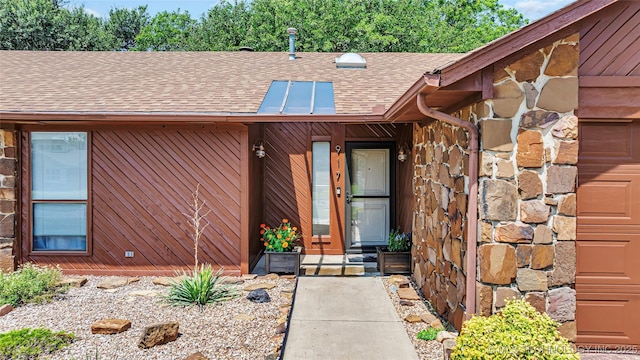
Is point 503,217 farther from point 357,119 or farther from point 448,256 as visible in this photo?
point 357,119

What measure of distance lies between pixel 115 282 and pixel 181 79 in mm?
3627

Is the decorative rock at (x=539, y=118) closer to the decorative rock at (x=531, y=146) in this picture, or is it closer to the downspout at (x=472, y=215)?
the decorative rock at (x=531, y=146)

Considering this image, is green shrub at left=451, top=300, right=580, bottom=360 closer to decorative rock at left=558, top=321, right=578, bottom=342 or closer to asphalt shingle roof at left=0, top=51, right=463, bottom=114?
decorative rock at left=558, top=321, right=578, bottom=342

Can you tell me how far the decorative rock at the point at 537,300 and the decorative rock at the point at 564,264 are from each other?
145mm

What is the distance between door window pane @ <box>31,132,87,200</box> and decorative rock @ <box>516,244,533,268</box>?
18.5ft

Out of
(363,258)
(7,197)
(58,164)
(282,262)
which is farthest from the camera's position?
(363,258)

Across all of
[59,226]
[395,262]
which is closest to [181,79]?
Answer: [59,226]

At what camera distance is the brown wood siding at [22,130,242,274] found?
602 cm

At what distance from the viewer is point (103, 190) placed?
6027mm

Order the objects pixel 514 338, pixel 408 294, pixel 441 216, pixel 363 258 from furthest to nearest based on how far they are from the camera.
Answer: pixel 363 258, pixel 408 294, pixel 441 216, pixel 514 338

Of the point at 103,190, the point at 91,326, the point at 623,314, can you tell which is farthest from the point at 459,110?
the point at 103,190

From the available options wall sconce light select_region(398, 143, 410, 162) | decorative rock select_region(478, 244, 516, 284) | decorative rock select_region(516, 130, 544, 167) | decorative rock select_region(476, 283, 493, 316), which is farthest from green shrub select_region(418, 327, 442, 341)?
wall sconce light select_region(398, 143, 410, 162)

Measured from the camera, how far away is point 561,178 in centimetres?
327

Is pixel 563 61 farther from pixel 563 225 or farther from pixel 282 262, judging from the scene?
pixel 282 262
